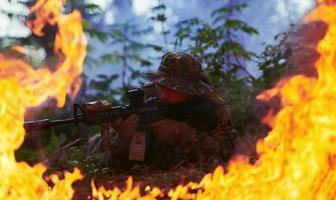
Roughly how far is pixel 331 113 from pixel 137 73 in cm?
1017

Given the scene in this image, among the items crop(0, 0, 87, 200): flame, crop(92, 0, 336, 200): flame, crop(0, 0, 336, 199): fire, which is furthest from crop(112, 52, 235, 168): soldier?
crop(92, 0, 336, 200): flame

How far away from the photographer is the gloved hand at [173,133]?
19.9 feet

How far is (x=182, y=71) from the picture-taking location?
588 cm

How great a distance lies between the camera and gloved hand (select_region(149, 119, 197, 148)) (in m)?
6.07

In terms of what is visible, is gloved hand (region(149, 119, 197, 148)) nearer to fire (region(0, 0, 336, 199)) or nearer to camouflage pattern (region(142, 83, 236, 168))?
camouflage pattern (region(142, 83, 236, 168))

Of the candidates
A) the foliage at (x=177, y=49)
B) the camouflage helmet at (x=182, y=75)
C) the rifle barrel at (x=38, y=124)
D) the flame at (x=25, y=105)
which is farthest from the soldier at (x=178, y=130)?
the foliage at (x=177, y=49)

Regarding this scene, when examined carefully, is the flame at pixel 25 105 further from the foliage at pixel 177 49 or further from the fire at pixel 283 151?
the foliage at pixel 177 49

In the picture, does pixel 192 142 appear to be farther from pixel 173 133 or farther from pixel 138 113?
pixel 138 113

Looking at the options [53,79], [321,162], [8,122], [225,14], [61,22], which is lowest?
[321,162]

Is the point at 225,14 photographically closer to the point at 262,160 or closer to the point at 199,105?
the point at 199,105

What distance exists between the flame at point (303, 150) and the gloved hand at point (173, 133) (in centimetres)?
167

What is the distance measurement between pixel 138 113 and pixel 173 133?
2.77ft

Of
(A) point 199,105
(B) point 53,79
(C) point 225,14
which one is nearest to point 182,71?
(A) point 199,105

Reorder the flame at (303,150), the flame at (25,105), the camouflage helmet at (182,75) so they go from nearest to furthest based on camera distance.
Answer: the flame at (303,150) → the flame at (25,105) → the camouflage helmet at (182,75)
